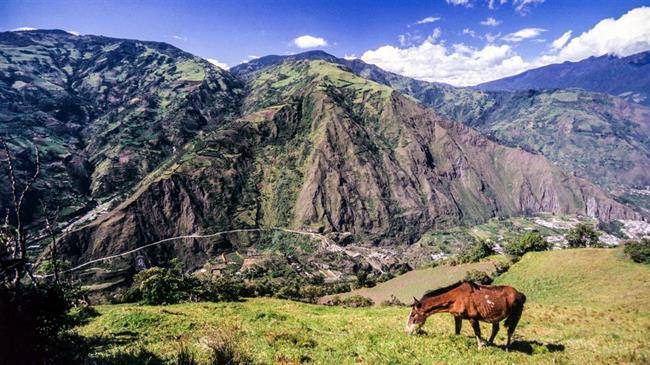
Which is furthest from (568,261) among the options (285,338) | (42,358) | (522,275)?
(42,358)

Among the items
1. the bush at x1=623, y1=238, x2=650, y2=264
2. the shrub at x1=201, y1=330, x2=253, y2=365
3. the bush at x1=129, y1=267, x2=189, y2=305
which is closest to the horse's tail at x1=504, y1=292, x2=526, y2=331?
the shrub at x1=201, y1=330, x2=253, y2=365

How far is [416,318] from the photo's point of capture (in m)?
16.8

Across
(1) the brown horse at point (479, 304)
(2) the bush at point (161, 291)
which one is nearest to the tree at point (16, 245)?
(1) the brown horse at point (479, 304)

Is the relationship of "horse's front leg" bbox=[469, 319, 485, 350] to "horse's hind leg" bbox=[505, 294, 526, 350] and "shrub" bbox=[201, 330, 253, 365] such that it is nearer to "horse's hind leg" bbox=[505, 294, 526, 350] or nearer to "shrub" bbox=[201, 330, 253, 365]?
"horse's hind leg" bbox=[505, 294, 526, 350]

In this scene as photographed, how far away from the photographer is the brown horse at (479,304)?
15.3 meters

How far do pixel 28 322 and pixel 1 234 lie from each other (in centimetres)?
356

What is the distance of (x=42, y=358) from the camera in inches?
359

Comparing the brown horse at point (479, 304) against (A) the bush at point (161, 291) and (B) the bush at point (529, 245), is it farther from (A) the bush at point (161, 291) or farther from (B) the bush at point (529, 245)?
(B) the bush at point (529, 245)

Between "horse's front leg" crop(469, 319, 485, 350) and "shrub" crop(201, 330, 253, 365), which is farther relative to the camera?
"horse's front leg" crop(469, 319, 485, 350)

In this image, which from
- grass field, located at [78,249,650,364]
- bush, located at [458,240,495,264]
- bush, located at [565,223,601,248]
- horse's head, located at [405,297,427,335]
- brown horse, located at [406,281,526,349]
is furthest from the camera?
bush, located at [458,240,495,264]

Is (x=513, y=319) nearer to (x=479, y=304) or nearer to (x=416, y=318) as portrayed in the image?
(x=479, y=304)

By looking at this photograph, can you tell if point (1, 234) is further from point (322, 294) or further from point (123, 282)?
point (123, 282)

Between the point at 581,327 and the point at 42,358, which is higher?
the point at 42,358

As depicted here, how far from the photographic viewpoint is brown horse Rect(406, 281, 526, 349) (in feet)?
50.2
